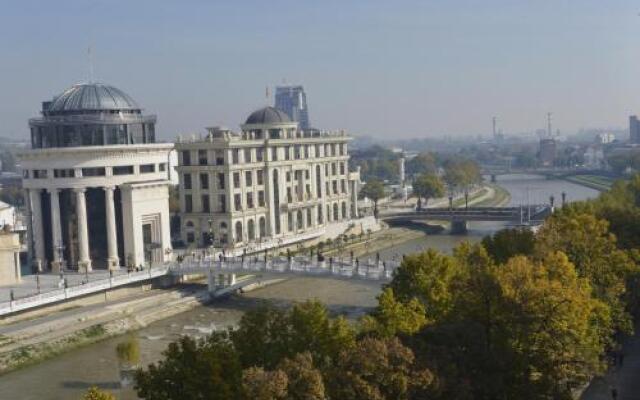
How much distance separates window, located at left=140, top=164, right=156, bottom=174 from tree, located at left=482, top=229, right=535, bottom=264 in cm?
2431

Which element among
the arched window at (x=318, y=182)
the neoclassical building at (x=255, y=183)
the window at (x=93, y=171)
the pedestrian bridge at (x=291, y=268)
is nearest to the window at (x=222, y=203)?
the neoclassical building at (x=255, y=183)

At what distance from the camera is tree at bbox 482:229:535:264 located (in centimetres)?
3797

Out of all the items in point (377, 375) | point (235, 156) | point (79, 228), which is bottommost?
point (377, 375)

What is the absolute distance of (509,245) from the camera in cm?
3838

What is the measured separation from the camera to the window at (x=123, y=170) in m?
53.8

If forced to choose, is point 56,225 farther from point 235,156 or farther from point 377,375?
point 377,375

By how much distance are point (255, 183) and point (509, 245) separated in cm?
3304

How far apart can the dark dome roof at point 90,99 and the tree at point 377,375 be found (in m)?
38.0

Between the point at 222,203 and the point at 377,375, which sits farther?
the point at 222,203

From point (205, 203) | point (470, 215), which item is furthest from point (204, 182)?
point (470, 215)

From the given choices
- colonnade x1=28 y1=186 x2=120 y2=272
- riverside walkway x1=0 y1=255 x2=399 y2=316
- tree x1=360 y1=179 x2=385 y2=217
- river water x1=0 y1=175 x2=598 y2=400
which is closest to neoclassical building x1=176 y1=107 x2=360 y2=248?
river water x1=0 y1=175 x2=598 y2=400

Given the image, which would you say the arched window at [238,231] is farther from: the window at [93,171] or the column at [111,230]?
the window at [93,171]

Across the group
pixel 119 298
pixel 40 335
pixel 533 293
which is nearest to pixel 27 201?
pixel 119 298

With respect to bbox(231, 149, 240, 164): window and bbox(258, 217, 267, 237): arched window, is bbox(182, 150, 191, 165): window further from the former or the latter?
bbox(258, 217, 267, 237): arched window
